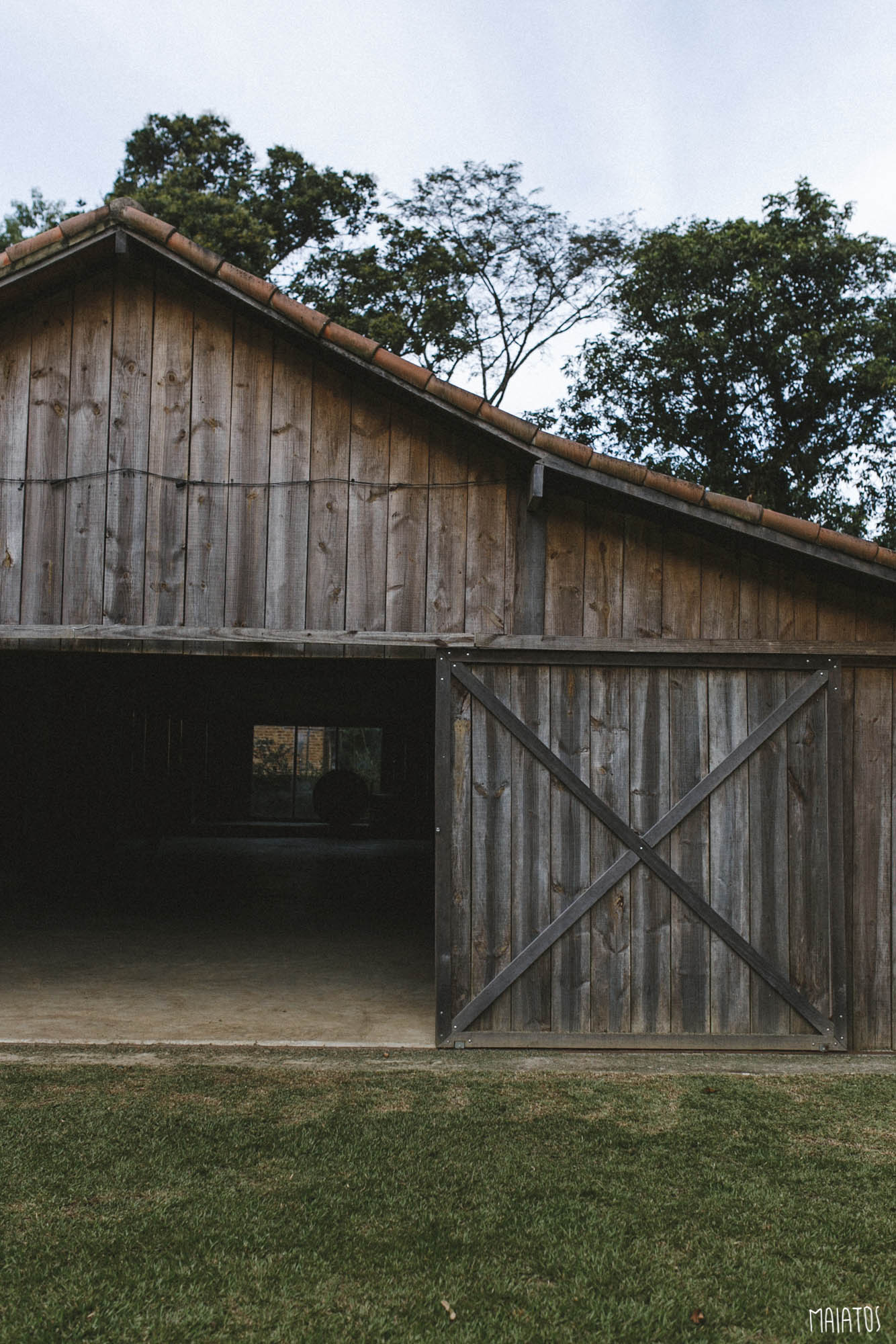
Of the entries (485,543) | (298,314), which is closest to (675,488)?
(485,543)

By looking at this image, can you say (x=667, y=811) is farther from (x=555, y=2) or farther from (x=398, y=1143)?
(x=555, y=2)

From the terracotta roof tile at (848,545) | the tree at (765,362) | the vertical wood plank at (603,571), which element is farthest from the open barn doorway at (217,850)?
the tree at (765,362)

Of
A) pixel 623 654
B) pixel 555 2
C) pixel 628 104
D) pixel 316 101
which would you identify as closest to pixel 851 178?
pixel 628 104

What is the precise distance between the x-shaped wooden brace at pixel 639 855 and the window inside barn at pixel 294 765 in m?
14.3

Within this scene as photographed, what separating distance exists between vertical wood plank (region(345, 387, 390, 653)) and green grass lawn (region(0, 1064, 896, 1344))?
2316mm

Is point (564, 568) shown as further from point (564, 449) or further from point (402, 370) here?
point (402, 370)

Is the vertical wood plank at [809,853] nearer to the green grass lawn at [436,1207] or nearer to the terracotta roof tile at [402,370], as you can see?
the green grass lawn at [436,1207]

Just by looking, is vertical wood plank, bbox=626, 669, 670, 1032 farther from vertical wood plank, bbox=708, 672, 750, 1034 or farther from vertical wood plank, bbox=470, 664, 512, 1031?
vertical wood plank, bbox=470, 664, 512, 1031

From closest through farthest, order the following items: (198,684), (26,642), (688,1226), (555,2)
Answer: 1. (688,1226)
2. (26,642)
3. (198,684)
4. (555,2)

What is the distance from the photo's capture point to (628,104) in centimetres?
1520

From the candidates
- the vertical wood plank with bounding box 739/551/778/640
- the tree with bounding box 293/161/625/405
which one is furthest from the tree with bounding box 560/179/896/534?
the vertical wood plank with bounding box 739/551/778/640

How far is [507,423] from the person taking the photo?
5359 mm

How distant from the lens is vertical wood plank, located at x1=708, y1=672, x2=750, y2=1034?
5434mm

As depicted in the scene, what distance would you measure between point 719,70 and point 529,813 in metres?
15.0
